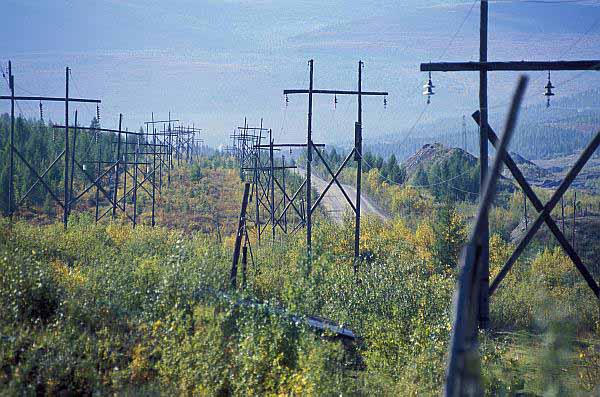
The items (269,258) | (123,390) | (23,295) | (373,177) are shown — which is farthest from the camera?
(373,177)

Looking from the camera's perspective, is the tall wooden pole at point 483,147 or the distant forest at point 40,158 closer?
the tall wooden pole at point 483,147

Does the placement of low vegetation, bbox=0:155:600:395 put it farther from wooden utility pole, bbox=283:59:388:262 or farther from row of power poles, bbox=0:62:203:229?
row of power poles, bbox=0:62:203:229

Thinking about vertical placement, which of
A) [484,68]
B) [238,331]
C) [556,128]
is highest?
[556,128]

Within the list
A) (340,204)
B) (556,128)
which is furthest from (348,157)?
(340,204)

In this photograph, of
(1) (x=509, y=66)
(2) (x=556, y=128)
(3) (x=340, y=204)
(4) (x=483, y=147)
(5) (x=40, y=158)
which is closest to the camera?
(1) (x=509, y=66)

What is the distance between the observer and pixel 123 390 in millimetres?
8844

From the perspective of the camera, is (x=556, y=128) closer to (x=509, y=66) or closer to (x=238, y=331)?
(x=509, y=66)

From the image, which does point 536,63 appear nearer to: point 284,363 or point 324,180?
point 284,363

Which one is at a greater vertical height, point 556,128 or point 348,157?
point 556,128

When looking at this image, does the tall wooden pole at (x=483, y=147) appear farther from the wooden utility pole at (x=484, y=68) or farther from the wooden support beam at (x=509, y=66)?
the wooden support beam at (x=509, y=66)

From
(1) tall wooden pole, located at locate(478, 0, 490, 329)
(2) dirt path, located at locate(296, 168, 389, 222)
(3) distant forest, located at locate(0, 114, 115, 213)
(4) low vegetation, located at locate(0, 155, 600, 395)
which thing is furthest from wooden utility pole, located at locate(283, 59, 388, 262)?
(2) dirt path, located at locate(296, 168, 389, 222)

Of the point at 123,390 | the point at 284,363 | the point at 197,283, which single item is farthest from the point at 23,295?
the point at 284,363

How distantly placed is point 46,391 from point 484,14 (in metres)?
9.00

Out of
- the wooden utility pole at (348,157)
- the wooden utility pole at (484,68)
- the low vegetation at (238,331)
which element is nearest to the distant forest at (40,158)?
the wooden utility pole at (348,157)
